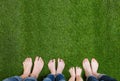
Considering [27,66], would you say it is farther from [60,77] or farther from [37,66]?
[60,77]

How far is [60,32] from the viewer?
81.8 inches

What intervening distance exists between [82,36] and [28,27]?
0.47 metres

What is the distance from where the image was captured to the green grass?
203 centimetres

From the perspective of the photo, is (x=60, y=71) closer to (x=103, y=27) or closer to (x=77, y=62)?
(x=77, y=62)

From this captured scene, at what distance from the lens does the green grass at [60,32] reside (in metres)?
2.03

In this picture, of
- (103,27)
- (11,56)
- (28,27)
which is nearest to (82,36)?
(103,27)

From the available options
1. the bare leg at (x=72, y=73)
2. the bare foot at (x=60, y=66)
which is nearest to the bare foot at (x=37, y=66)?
the bare foot at (x=60, y=66)

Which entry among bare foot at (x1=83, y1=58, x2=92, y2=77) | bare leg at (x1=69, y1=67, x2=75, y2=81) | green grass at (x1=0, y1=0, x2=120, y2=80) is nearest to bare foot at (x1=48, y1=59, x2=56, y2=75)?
green grass at (x1=0, y1=0, x2=120, y2=80)

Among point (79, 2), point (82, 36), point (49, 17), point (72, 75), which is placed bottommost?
point (72, 75)

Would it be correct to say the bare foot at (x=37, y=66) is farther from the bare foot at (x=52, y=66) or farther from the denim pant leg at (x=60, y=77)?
the denim pant leg at (x=60, y=77)

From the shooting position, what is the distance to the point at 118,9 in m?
2.12

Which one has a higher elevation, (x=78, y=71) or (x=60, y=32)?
(x=60, y=32)

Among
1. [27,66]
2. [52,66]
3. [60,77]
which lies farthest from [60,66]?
[27,66]

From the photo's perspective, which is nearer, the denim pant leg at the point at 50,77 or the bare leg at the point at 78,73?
the denim pant leg at the point at 50,77
